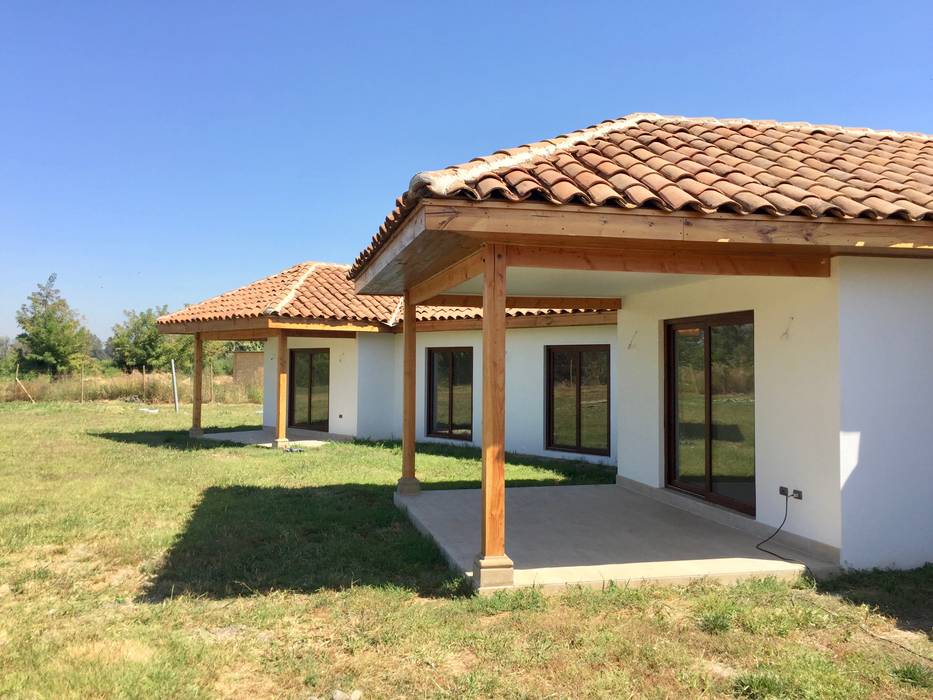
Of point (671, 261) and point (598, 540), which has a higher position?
point (671, 261)

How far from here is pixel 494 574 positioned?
4.82 metres

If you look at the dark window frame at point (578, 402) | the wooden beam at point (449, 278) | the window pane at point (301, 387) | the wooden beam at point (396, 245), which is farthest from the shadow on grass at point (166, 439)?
the wooden beam at point (396, 245)

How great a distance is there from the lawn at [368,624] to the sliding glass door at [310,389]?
31.9 feet

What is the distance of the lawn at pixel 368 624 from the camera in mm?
3518

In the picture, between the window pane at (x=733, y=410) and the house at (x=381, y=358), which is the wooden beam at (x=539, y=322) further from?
the window pane at (x=733, y=410)

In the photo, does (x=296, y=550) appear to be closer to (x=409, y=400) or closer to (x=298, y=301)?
(x=409, y=400)

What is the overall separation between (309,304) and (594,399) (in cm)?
686

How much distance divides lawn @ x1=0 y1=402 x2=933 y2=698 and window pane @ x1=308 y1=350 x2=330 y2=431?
9.66m

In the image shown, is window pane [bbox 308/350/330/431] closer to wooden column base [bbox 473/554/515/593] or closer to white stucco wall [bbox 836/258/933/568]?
wooden column base [bbox 473/554/515/593]

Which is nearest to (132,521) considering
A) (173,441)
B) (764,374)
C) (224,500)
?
(224,500)

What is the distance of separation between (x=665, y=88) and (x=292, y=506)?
8801 mm

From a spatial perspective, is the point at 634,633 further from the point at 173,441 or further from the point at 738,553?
the point at 173,441

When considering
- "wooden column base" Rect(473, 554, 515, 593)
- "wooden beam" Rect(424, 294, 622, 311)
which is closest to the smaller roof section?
"wooden beam" Rect(424, 294, 622, 311)

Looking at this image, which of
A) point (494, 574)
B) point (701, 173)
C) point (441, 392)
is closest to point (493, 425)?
point (494, 574)
